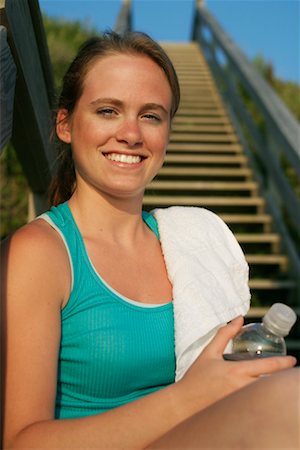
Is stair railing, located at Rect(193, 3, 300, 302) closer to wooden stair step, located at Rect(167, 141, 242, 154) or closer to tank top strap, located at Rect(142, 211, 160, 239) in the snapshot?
wooden stair step, located at Rect(167, 141, 242, 154)

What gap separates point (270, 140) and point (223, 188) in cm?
63

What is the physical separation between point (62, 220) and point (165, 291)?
34 centimetres

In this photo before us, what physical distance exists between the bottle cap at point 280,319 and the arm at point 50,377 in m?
0.08

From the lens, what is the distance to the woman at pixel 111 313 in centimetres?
114

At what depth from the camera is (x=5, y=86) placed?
4.67 ft

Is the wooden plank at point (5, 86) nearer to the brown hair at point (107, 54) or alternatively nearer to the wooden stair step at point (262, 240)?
the brown hair at point (107, 54)

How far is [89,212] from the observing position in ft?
5.94

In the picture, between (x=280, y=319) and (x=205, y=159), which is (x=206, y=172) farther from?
(x=280, y=319)

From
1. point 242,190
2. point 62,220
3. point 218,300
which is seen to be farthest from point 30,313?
point 242,190

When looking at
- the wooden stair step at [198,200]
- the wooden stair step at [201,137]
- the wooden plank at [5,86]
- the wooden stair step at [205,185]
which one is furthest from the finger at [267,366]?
the wooden stair step at [201,137]

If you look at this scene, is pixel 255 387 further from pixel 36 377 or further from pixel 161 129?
pixel 161 129

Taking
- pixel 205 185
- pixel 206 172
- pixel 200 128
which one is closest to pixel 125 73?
pixel 205 185

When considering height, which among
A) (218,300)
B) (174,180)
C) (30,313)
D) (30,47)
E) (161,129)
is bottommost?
(174,180)

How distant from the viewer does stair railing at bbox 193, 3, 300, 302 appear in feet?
15.4
